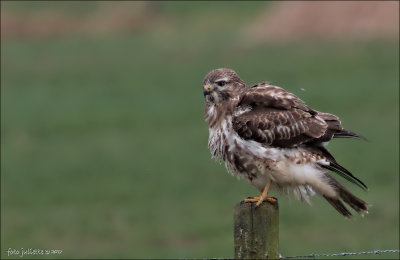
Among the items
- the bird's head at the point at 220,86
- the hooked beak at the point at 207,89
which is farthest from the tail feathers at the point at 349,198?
the hooked beak at the point at 207,89

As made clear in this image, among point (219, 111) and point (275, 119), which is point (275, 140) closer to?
point (275, 119)

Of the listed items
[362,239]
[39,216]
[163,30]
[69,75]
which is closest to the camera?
[362,239]

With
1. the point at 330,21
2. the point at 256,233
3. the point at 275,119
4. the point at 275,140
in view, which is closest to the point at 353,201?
the point at 275,140

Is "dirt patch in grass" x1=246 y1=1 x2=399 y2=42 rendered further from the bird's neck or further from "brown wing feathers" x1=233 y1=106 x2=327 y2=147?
"brown wing feathers" x1=233 y1=106 x2=327 y2=147

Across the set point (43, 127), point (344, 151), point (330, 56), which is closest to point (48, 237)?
point (344, 151)

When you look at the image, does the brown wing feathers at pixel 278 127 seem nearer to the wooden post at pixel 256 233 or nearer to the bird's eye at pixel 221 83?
the bird's eye at pixel 221 83

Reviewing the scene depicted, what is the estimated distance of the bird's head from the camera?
7.39 metres

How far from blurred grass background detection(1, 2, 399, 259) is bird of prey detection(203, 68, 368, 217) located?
1.61 ft

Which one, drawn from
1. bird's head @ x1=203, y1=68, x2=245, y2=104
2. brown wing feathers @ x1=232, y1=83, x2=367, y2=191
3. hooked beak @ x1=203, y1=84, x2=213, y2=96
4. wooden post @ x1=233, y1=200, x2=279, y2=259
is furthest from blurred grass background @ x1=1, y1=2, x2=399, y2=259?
wooden post @ x1=233, y1=200, x2=279, y2=259

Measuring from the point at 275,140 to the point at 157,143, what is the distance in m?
14.3

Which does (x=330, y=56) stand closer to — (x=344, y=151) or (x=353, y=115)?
(x=353, y=115)

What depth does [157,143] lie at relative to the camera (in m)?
21.3

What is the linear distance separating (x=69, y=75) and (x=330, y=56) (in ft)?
32.2

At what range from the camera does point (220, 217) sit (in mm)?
15422
